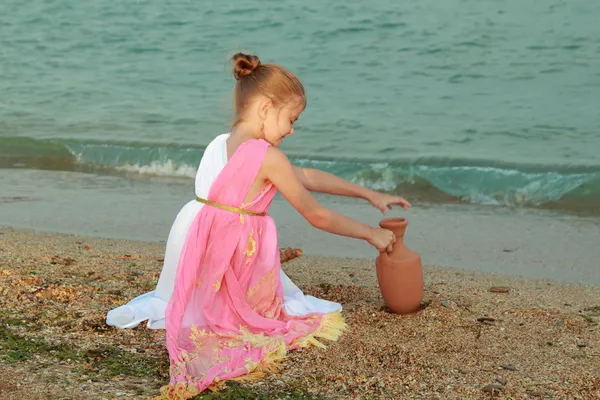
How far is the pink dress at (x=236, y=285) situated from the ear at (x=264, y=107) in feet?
0.48

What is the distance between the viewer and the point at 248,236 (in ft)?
12.9

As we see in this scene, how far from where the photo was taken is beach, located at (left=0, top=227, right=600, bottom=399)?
3.42 metres

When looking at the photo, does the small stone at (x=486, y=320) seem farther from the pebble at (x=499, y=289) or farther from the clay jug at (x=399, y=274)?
the pebble at (x=499, y=289)

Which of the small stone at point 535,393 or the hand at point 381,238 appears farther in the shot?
the hand at point 381,238

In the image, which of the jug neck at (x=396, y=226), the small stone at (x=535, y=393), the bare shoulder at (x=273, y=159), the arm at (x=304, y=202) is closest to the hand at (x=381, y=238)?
the arm at (x=304, y=202)

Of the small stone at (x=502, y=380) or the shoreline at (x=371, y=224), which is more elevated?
the small stone at (x=502, y=380)

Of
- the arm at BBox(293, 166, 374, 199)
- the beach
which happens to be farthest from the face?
the beach

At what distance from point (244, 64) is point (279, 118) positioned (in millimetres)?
271

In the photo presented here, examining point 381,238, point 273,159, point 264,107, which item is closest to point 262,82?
point 264,107

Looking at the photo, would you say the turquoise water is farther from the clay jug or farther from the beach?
the clay jug

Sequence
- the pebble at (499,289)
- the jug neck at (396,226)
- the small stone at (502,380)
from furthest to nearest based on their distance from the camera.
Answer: the pebble at (499,289) → the jug neck at (396,226) → the small stone at (502,380)

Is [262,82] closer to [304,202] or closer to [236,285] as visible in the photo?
[304,202]

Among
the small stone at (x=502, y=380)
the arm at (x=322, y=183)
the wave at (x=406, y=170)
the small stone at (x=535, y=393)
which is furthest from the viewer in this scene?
the wave at (x=406, y=170)

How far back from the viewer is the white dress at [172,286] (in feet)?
13.1
